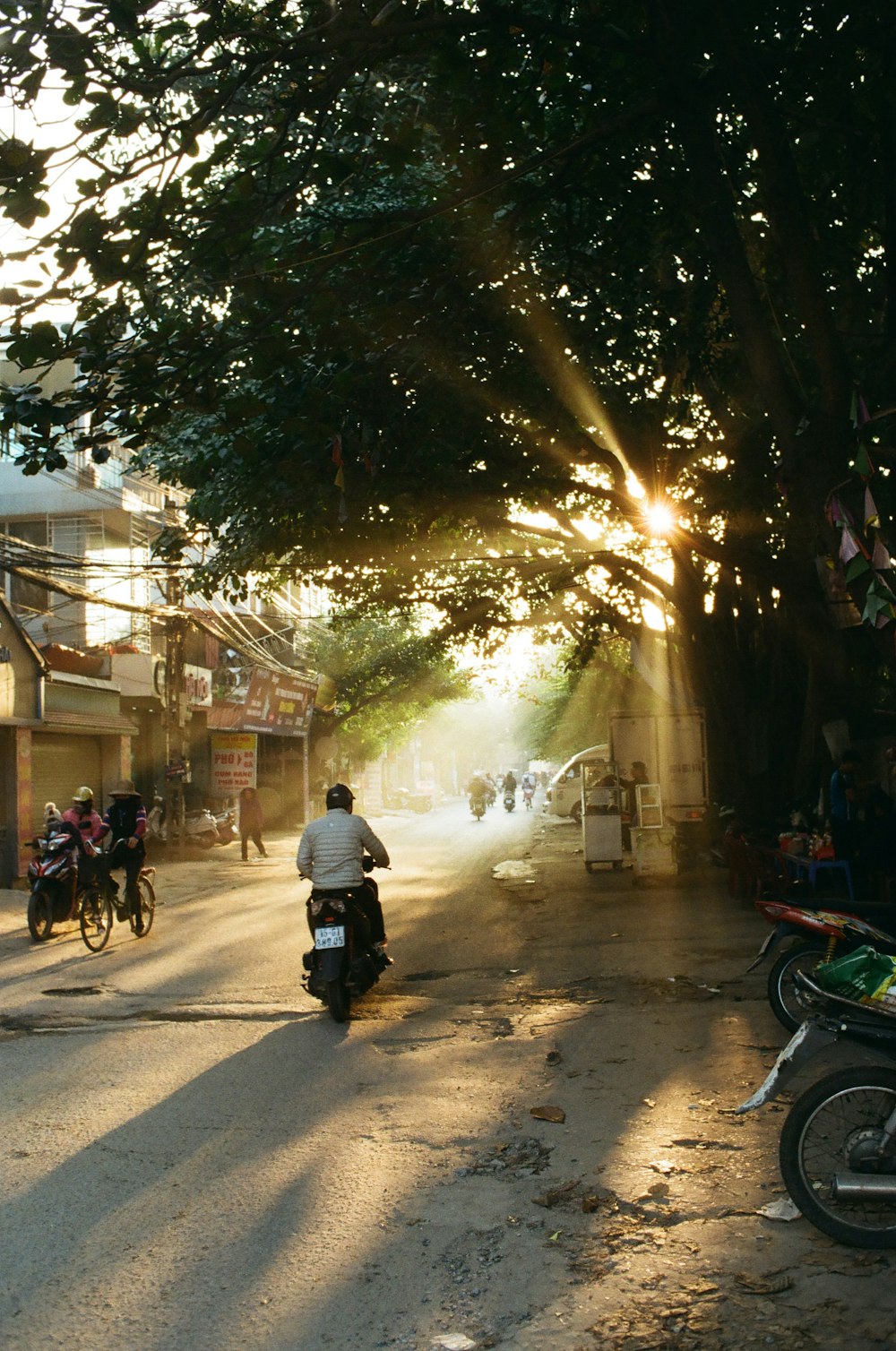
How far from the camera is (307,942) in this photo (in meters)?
13.1

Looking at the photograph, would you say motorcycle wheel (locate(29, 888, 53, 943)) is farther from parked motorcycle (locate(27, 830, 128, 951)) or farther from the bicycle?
the bicycle

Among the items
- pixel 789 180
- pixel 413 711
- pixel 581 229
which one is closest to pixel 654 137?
pixel 581 229

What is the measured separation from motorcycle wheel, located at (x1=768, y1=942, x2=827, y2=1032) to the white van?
109 feet

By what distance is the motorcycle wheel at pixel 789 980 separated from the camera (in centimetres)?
789

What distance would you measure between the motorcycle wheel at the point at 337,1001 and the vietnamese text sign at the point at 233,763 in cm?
2491

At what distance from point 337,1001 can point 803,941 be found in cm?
307

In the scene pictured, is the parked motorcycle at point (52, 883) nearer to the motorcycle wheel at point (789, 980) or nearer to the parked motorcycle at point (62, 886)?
the parked motorcycle at point (62, 886)

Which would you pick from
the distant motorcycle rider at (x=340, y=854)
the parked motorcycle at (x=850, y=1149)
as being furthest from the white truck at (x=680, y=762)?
the parked motorcycle at (x=850, y=1149)

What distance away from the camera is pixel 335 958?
864 centimetres

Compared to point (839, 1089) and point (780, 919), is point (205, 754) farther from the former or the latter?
point (839, 1089)

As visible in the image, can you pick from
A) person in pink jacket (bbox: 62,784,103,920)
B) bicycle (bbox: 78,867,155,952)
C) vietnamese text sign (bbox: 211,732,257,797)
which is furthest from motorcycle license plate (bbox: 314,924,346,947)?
vietnamese text sign (bbox: 211,732,257,797)

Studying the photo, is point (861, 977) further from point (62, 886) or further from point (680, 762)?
point (680, 762)

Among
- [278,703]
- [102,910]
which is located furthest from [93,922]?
[278,703]

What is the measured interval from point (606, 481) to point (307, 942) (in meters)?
9.00
